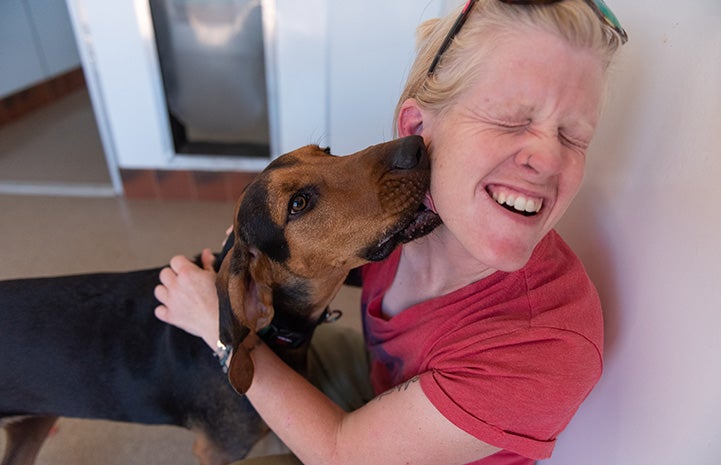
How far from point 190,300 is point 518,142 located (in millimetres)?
962

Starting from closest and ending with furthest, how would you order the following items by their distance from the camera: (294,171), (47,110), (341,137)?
(294,171) → (341,137) → (47,110)

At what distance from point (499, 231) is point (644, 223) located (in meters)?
0.31

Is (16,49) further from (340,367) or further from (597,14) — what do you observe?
(597,14)

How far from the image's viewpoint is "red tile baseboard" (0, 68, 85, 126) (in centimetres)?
469

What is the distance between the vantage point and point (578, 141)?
0.96 m

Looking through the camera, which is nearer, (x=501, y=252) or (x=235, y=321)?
(x=501, y=252)

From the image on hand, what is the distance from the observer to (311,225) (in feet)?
4.11

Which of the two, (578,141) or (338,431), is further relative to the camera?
(338,431)

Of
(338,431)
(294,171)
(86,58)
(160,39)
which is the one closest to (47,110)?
(86,58)

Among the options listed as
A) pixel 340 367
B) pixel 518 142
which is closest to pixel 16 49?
pixel 340 367

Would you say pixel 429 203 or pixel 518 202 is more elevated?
pixel 518 202

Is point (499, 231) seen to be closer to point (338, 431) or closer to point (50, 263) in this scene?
point (338, 431)

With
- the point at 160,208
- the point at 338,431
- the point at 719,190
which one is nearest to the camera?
the point at 719,190

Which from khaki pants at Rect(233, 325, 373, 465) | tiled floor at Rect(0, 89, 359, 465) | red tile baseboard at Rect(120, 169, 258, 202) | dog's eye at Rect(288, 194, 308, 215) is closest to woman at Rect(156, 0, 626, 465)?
dog's eye at Rect(288, 194, 308, 215)
